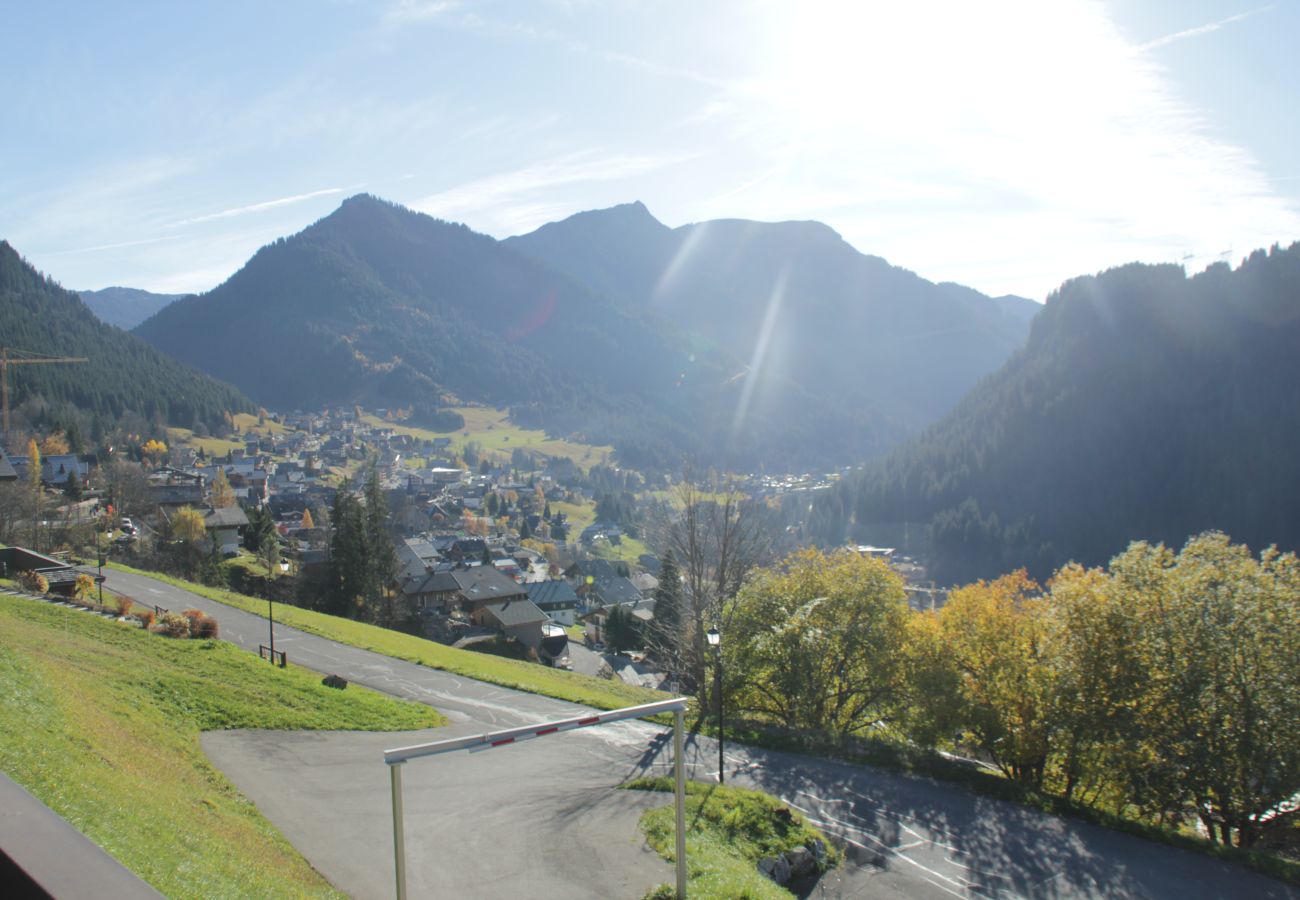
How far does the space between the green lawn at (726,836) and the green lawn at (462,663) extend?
11.6 meters

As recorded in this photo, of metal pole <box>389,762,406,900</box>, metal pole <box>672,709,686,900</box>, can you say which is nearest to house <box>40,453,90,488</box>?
metal pole <box>389,762,406,900</box>

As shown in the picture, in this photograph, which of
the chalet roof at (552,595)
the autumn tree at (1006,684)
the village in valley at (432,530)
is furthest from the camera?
the chalet roof at (552,595)

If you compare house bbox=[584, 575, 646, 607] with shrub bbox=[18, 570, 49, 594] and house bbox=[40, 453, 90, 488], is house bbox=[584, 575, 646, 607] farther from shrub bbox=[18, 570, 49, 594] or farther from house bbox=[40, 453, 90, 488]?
shrub bbox=[18, 570, 49, 594]

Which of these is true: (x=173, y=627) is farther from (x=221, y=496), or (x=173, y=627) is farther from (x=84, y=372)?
(x=84, y=372)

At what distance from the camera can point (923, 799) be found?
16516mm

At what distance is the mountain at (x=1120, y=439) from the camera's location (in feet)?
405

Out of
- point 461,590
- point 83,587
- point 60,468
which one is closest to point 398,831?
point 83,587

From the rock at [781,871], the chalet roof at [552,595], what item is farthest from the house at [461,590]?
the rock at [781,871]

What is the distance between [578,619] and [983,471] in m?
98.3

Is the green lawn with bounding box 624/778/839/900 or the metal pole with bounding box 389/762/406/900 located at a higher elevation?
the metal pole with bounding box 389/762/406/900

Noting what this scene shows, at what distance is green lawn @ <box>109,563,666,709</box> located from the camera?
27.3 m

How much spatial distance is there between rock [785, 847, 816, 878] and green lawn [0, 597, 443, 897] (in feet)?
21.4

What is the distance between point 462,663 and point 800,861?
72.1 feet

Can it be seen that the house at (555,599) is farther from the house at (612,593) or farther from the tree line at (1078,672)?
the tree line at (1078,672)
